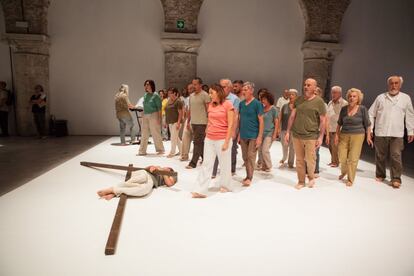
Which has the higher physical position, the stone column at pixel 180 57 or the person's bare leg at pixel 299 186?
the stone column at pixel 180 57

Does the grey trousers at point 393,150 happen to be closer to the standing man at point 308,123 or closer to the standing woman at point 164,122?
the standing man at point 308,123

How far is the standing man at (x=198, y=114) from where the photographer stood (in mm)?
5520

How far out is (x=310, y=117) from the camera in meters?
4.36

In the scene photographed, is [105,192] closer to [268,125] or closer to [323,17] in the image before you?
[268,125]

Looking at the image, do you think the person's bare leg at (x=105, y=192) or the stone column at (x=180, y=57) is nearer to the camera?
the person's bare leg at (x=105, y=192)

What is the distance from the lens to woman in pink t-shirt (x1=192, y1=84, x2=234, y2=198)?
3.98 m

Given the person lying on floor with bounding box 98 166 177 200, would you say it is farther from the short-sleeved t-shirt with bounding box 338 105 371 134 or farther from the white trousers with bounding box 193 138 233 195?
the short-sleeved t-shirt with bounding box 338 105 371 134

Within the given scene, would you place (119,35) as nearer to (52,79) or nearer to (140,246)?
(52,79)

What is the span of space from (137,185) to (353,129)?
3259 mm

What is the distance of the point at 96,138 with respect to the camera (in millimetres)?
9273

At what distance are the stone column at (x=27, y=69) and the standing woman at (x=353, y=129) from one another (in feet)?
27.4

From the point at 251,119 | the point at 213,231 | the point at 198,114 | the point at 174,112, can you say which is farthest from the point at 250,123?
the point at 174,112

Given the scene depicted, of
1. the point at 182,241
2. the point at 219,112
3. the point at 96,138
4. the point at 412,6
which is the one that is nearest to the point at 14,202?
the point at 182,241

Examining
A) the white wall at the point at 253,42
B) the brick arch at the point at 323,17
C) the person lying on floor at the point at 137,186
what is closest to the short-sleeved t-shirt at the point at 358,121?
the person lying on floor at the point at 137,186
